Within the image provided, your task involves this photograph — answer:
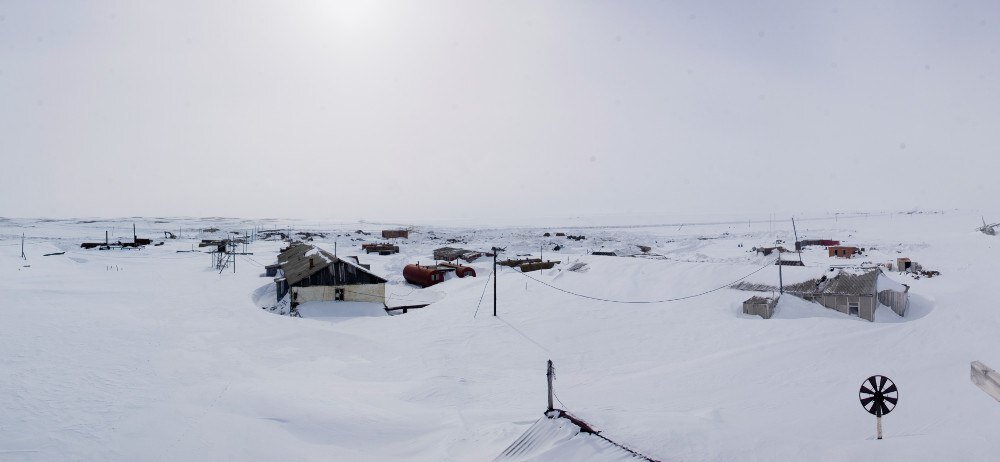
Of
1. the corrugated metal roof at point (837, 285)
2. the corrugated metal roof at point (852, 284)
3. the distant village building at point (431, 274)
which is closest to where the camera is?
the corrugated metal roof at point (852, 284)

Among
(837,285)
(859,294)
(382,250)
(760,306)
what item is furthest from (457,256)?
(859,294)

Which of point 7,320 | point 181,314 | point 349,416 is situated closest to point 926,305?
point 349,416

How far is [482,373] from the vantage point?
65.2ft

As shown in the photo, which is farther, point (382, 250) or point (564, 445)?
point (382, 250)

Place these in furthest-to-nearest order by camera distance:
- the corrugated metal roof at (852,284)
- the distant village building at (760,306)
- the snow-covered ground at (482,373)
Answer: the distant village building at (760,306), the corrugated metal roof at (852,284), the snow-covered ground at (482,373)

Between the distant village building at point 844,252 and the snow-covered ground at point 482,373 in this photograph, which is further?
the distant village building at point 844,252

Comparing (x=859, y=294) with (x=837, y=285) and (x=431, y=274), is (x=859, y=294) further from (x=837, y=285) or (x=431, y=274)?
(x=431, y=274)

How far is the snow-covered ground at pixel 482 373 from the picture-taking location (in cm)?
1074

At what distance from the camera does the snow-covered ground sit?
10742 millimetres

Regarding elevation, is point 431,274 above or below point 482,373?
above

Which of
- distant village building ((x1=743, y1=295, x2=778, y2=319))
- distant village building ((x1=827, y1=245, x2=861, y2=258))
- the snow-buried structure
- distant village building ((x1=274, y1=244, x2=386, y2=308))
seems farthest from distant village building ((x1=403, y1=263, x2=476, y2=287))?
distant village building ((x1=827, y1=245, x2=861, y2=258))

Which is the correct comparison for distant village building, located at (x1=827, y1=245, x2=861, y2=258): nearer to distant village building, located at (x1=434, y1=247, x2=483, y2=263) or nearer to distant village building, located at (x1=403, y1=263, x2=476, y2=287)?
distant village building, located at (x1=434, y1=247, x2=483, y2=263)

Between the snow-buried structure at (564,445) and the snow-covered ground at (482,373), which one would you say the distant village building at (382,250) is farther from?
the snow-buried structure at (564,445)

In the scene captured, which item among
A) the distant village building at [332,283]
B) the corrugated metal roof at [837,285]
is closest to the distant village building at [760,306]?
the corrugated metal roof at [837,285]
